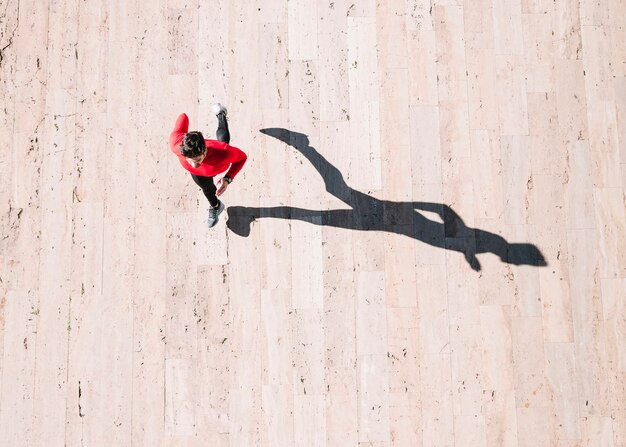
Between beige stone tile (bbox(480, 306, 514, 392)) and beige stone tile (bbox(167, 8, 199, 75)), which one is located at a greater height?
beige stone tile (bbox(167, 8, 199, 75))

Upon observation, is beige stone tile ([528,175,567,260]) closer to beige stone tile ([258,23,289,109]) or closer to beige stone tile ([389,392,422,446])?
beige stone tile ([389,392,422,446])

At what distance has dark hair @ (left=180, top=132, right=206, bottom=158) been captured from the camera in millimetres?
3519

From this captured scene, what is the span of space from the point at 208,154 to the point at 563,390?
3.64 meters

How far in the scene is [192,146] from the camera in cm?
352

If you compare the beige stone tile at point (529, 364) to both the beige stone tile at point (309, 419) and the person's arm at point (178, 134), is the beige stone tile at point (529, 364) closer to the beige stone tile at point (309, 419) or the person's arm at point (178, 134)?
the beige stone tile at point (309, 419)

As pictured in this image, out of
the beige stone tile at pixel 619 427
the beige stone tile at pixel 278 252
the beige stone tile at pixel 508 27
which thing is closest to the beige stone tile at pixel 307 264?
the beige stone tile at pixel 278 252

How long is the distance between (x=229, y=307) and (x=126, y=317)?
920 mm

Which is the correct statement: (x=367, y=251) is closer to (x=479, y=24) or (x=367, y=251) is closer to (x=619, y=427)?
(x=479, y=24)

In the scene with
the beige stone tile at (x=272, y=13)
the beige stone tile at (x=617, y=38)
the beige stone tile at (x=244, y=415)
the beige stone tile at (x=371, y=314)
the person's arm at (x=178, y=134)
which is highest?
the beige stone tile at (x=272, y=13)

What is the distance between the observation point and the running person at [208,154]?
3549mm

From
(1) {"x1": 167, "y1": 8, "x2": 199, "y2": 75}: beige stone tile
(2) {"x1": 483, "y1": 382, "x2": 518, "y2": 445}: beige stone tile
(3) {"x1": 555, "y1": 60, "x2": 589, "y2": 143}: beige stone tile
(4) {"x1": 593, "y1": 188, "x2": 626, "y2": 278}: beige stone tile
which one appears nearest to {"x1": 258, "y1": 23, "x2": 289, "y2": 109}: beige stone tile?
(1) {"x1": 167, "y1": 8, "x2": 199, "y2": 75}: beige stone tile

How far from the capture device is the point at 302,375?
454 cm

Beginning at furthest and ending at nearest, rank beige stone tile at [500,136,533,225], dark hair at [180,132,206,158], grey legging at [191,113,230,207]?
beige stone tile at [500,136,533,225] < grey legging at [191,113,230,207] < dark hair at [180,132,206,158]

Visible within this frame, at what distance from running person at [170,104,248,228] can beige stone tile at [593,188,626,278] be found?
3.30 m
